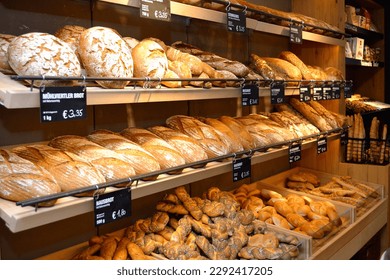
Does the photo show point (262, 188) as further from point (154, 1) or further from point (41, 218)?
point (41, 218)

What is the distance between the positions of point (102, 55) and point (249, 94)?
93cm

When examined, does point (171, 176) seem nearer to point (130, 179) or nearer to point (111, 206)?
point (130, 179)

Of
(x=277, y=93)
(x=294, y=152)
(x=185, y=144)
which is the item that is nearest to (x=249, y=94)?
(x=277, y=93)

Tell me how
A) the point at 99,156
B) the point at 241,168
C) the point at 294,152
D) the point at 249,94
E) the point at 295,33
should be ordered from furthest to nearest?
the point at 295,33
the point at 294,152
the point at 249,94
the point at 241,168
the point at 99,156

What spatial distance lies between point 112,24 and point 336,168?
2361 mm

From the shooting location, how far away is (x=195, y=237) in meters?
2.12

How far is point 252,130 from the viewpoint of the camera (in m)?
2.71

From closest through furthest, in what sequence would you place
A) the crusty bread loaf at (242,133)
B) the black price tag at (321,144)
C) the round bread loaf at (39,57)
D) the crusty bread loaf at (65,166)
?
the round bread loaf at (39,57), the crusty bread loaf at (65,166), the crusty bread loaf at (242,133), the black price tag at (321,144)

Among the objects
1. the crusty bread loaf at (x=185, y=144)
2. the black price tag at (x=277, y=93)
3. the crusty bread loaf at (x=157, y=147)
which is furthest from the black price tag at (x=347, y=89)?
the crusty bread loaf at (x=157, y=147)

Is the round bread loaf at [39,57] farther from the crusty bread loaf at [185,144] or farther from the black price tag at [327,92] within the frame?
the black price tag at [327,92]

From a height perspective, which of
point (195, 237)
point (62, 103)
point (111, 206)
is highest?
point (62, 103)

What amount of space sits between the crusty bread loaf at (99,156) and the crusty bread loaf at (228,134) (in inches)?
28.9

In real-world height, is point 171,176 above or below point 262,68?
below

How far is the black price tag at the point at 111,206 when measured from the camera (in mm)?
1527
